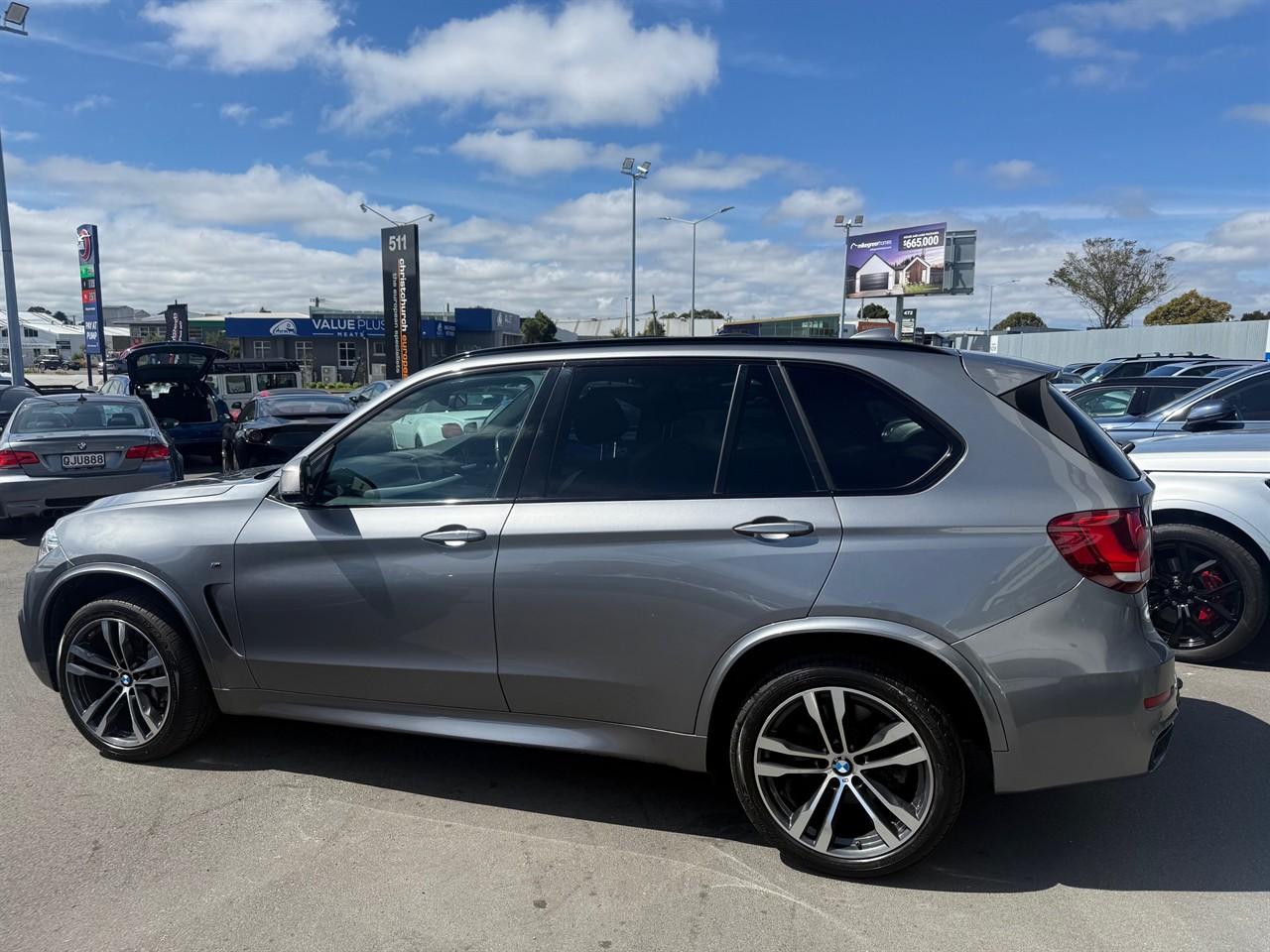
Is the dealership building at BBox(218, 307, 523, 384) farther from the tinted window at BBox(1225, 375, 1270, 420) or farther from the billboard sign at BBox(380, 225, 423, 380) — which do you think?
the tinted window at BBox(1225, 375, 1270, 420)

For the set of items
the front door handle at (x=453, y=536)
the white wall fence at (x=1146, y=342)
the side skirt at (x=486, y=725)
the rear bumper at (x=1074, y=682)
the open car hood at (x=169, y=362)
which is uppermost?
the white wall fence at (x=1146, y=342)

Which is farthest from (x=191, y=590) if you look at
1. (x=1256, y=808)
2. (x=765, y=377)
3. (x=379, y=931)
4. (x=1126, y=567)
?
(x=1256, y=808)

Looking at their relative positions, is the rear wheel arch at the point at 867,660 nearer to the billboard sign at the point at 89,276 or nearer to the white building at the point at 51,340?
the billboard sign at the point at 89,276

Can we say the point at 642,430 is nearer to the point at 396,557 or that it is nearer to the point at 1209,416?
the point at 396,557

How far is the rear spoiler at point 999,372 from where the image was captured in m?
3.03

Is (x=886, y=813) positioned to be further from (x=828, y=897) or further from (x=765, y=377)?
(x=765, y=377)

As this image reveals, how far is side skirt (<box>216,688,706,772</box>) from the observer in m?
3.18

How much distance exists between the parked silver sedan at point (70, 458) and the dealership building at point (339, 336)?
52247 millimetres

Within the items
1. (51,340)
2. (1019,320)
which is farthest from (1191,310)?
Answer: (51,340)

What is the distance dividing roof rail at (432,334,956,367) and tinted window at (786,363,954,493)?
0.52 ft

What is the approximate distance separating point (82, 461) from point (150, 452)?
572 millimetres

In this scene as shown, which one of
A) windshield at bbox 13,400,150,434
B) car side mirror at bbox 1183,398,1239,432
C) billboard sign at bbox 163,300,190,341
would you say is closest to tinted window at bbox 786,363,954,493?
car side mirror at bbox 1183,398,1239,432

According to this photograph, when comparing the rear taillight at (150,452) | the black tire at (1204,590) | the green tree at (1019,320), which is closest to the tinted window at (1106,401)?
the black tire at (1204,590)

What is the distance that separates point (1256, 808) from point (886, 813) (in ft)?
5.65
